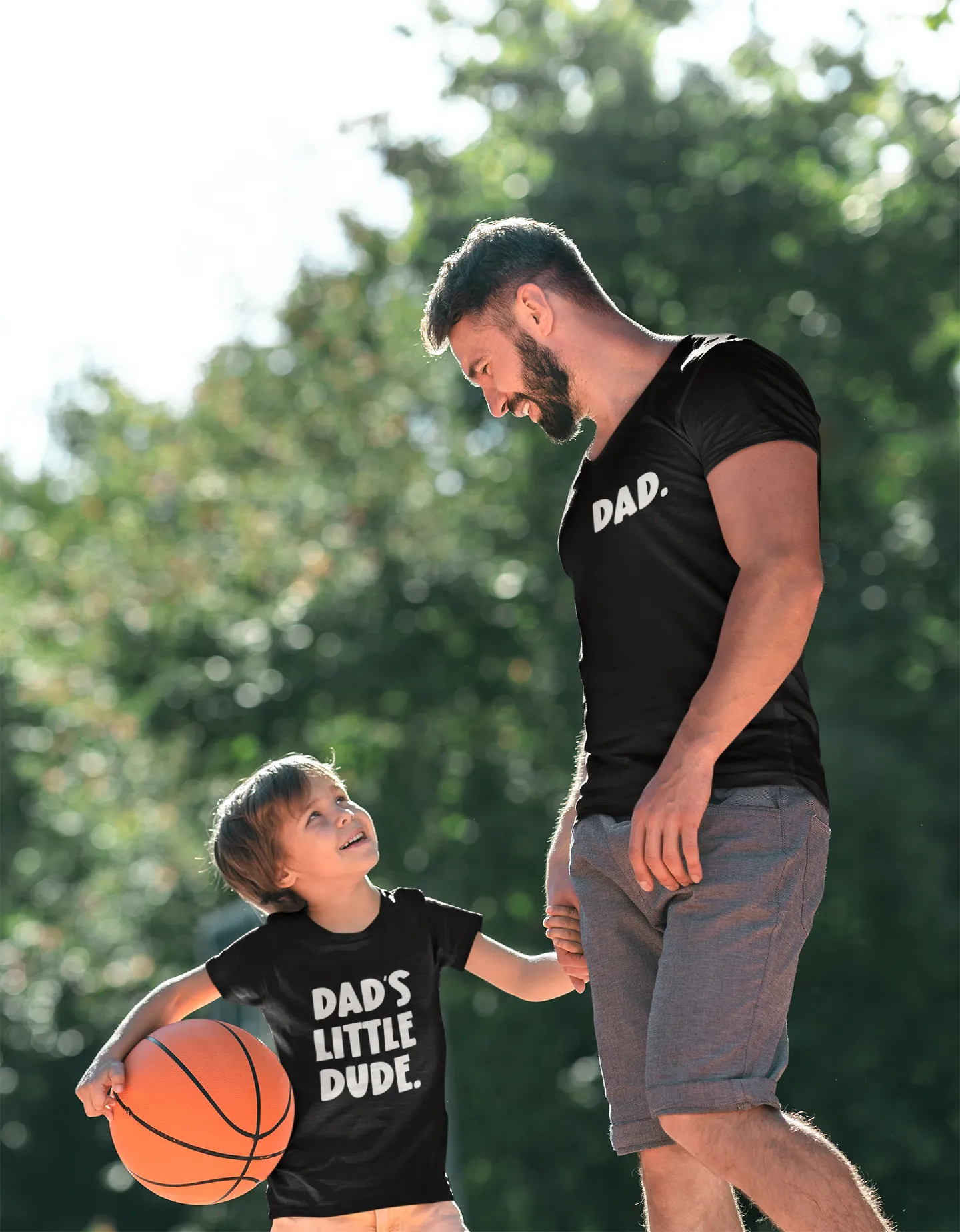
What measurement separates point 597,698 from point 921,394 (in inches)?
489

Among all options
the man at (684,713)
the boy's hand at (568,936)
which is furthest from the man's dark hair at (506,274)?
the boy's hand at (568,936)

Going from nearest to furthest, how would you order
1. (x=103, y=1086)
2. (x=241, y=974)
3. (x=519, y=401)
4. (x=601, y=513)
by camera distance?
(x=601, y=513)
(x=519, y=401)
(x=103, y=1086)
(x=241, y=974)

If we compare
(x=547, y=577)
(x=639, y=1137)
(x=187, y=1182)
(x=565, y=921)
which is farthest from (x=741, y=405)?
(x=547, y=577)

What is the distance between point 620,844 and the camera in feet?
9.38

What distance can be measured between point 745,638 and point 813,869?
0.46m

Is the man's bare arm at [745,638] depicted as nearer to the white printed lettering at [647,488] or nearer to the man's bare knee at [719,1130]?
the white printed lettering at [647,488]

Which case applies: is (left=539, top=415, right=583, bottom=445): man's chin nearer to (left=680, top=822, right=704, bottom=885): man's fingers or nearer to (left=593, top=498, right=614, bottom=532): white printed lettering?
(left=593, top=498, right=614, bottom=532): white printed lettering

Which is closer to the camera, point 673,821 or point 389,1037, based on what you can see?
point 673,821

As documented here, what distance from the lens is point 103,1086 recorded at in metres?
3.24

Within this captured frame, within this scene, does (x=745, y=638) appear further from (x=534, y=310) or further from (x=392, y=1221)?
(x=392, y=1221)

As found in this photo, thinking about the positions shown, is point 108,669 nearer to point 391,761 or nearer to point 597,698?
point 391,761

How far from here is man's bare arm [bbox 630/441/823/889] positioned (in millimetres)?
2580

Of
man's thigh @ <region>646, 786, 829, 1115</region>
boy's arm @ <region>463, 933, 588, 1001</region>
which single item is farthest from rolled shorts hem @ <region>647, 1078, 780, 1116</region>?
boy's arm @ <region>463, 933, 588, 1001</region>

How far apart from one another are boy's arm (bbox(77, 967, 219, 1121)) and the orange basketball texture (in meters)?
0.03
